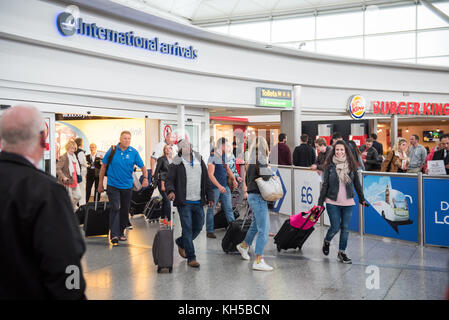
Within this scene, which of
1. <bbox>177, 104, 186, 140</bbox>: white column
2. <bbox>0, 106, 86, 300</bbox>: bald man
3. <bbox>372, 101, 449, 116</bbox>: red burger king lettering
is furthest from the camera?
<bbox>372, 101, 449, 116</bbox>: red burger king lettering

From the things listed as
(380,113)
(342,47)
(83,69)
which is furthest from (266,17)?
(83,69)

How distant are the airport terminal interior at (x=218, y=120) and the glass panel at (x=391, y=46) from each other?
16.9 ft

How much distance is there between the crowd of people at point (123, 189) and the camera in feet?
6.08

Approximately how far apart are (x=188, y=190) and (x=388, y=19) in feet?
69.6

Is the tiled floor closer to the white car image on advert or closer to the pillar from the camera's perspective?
the white car image on advert

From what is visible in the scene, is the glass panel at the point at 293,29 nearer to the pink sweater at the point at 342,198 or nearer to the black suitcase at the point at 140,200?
the black suitcase at the point at 140,200

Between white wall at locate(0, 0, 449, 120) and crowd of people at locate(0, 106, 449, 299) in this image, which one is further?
white wall at locate(0, 0, 449, 120)

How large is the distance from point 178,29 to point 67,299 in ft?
33.3

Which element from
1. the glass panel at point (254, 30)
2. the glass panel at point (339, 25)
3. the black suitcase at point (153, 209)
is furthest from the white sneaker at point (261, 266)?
the glass panel at point (254, 30)

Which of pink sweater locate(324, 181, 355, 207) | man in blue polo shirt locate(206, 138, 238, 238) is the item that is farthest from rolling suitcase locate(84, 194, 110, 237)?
pink sweater locate(324, 181, 355, 207)

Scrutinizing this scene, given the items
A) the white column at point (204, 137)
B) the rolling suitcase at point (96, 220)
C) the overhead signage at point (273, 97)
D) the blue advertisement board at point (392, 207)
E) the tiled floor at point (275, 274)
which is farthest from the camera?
the overhead signage at point (273, 97)

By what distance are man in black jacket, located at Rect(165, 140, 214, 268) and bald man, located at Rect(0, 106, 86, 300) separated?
370 cm

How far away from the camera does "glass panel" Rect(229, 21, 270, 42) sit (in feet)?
80.6

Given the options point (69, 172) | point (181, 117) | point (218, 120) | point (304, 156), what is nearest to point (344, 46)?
point (218, 120)
